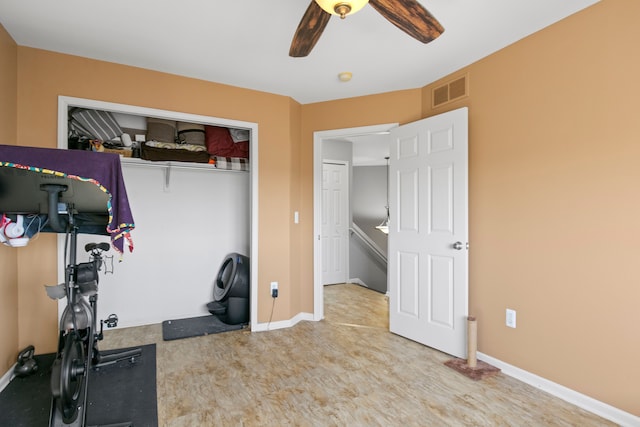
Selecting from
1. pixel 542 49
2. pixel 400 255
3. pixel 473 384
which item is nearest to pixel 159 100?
pixel 400 255

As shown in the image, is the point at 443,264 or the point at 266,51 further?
the point at 443,264

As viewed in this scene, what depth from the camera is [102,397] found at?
213 cm

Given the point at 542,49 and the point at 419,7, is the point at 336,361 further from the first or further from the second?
the point at 542,49

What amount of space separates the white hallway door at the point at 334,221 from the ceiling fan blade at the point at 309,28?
139 inches

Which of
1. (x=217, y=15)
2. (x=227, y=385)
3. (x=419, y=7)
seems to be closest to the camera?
(x=419, y=7)

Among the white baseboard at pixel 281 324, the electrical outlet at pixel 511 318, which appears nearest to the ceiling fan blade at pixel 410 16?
the electrical outlet at pixel 511 318

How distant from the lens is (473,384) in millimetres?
2314

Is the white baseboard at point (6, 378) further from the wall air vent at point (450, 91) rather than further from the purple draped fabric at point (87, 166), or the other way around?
the wall air vent at point (450, 91)

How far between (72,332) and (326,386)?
1.59 m

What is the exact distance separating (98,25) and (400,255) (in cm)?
302

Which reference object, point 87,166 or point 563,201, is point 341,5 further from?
point 563,201

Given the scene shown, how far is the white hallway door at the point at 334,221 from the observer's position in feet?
17.7

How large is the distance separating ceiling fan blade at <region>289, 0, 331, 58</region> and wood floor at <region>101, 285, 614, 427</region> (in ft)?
7.04

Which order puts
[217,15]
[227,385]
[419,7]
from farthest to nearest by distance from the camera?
[227,385] → [217,15] → [419,7]
